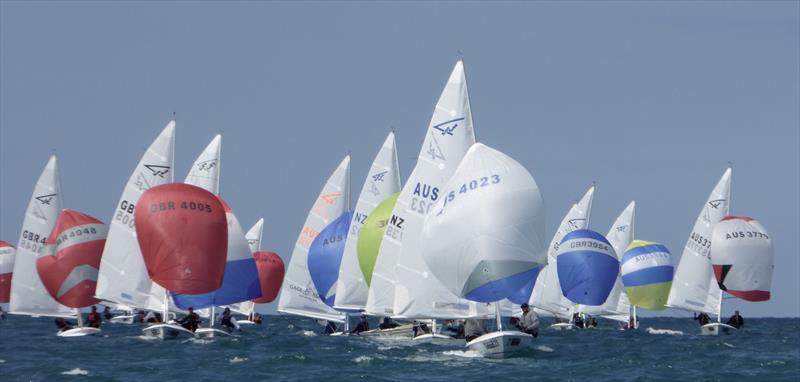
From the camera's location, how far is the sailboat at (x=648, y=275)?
250 feet

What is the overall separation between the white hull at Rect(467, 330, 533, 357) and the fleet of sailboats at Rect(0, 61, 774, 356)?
0.18ft

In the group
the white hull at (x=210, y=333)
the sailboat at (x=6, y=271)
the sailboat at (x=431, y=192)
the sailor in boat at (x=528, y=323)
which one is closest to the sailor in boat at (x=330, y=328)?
the white hull at (x=210, y=333)

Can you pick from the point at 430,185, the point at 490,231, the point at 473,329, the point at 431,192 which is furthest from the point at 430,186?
the point at 490,231

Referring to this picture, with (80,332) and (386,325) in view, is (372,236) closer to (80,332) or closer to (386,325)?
(386,325)

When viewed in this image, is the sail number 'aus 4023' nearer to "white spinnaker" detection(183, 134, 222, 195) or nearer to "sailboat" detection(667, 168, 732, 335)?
"white spinnaker" detection(183, 134, 222, 195)

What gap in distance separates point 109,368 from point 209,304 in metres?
→ 12.8

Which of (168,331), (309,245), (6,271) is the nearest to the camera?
(168,331)

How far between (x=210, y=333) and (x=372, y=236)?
7530 mm

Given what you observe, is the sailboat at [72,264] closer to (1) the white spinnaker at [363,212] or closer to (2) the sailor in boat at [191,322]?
(2) the sailor in boat at [191,322]

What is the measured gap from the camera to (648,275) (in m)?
76.2

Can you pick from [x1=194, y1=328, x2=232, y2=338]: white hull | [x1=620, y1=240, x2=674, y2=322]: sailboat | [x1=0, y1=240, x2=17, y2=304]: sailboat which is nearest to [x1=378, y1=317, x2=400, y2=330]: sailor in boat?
[x1=194, y1=328, x2=232, y2=338]: white hull

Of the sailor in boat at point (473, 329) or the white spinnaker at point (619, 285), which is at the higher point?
the white spinnaker at point (619, 285)

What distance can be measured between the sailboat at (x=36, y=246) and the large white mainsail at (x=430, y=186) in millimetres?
19648

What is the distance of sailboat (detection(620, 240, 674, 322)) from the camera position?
7619cm
